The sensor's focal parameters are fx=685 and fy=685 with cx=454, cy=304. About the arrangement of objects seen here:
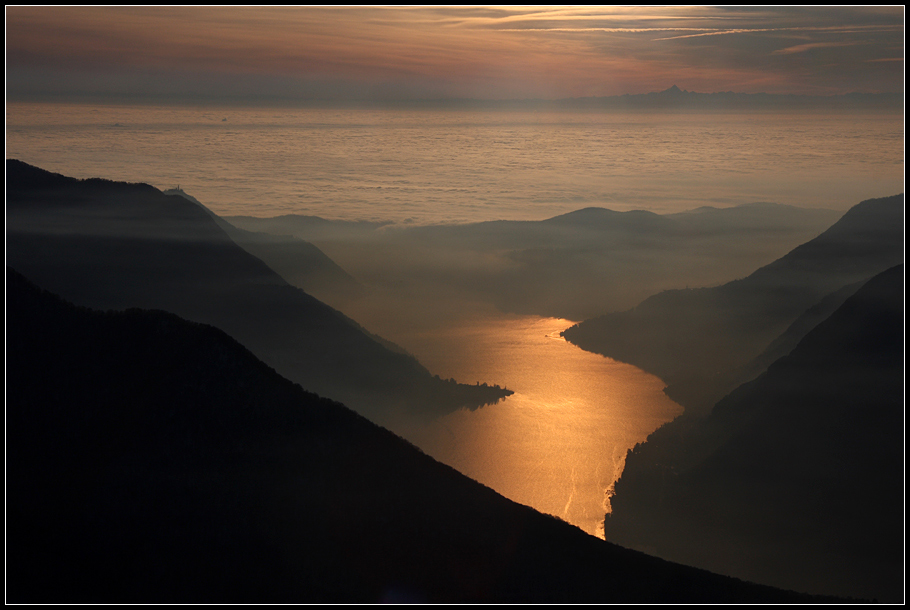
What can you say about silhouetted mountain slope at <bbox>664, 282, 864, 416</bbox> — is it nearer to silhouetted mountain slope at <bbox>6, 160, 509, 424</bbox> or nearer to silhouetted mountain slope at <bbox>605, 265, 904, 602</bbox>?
silhouetted mountain slope at <bbox>605, 265, 904, 602</bbox>

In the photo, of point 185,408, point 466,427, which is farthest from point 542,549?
point 466,427

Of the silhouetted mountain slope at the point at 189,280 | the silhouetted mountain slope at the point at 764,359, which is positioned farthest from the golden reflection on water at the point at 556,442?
the silhouetted mountain slope at the point at 764,359

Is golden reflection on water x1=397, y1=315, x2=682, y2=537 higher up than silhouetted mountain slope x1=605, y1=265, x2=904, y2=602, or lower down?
lower down

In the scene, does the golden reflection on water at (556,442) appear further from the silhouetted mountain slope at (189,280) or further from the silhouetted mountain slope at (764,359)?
the silhouetted mountain slope at (764,359)

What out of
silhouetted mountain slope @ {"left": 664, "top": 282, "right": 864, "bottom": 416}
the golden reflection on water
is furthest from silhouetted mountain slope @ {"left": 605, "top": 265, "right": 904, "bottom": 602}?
silhouetted mountain slope @ {"left": 664, "top": 282, "right": 864, "bottom": 416}

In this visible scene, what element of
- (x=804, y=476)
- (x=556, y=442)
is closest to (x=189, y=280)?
(x=556, y=442)
